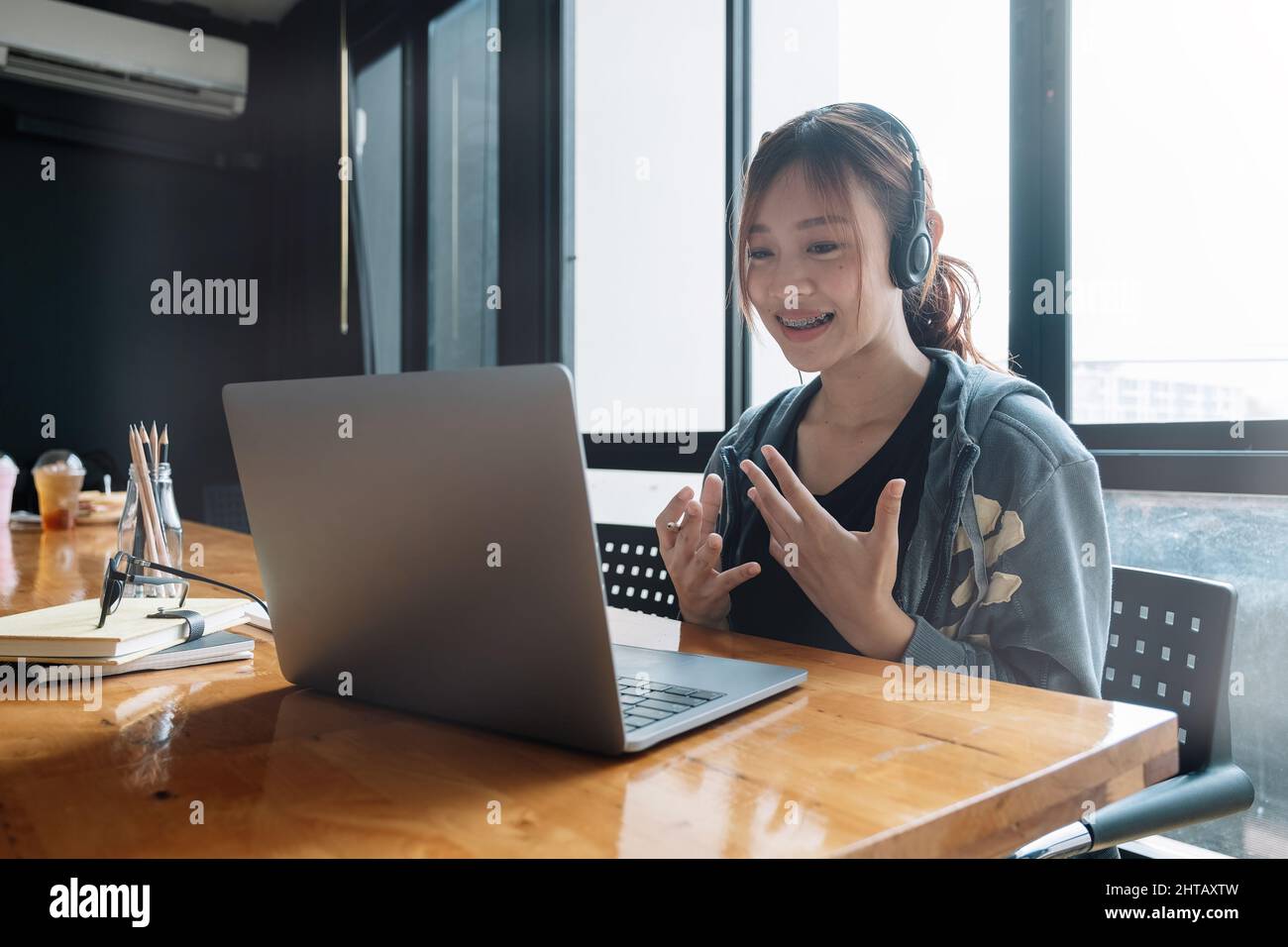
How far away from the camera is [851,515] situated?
4.29ft

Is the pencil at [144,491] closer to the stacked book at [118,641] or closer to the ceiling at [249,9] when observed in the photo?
the stacked book at [118,641]

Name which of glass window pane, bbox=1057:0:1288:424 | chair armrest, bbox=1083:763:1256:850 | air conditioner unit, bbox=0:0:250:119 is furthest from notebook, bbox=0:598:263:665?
air conditioner unit, bbox=0:0:250:119

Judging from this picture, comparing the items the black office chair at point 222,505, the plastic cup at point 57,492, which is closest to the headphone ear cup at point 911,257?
the plastic cup at point 57,492

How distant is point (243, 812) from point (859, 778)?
1.22ft

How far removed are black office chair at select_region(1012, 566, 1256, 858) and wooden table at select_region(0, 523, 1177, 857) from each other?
0.49ft

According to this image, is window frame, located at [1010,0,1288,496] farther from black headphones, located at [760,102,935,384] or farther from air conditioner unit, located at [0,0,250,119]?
air conditioner unit, located at [0,0,250,119]

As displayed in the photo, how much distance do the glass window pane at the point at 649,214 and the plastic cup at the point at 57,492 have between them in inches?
51.0

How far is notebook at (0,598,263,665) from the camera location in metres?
0.93

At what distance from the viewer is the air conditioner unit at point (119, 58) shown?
375 cm

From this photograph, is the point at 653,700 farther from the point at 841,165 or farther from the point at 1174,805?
the point at 841,165

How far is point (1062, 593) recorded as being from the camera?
3.43ft

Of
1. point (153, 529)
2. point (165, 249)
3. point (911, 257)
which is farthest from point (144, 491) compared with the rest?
point (165, 249)

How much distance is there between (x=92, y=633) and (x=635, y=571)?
2.68 ft
